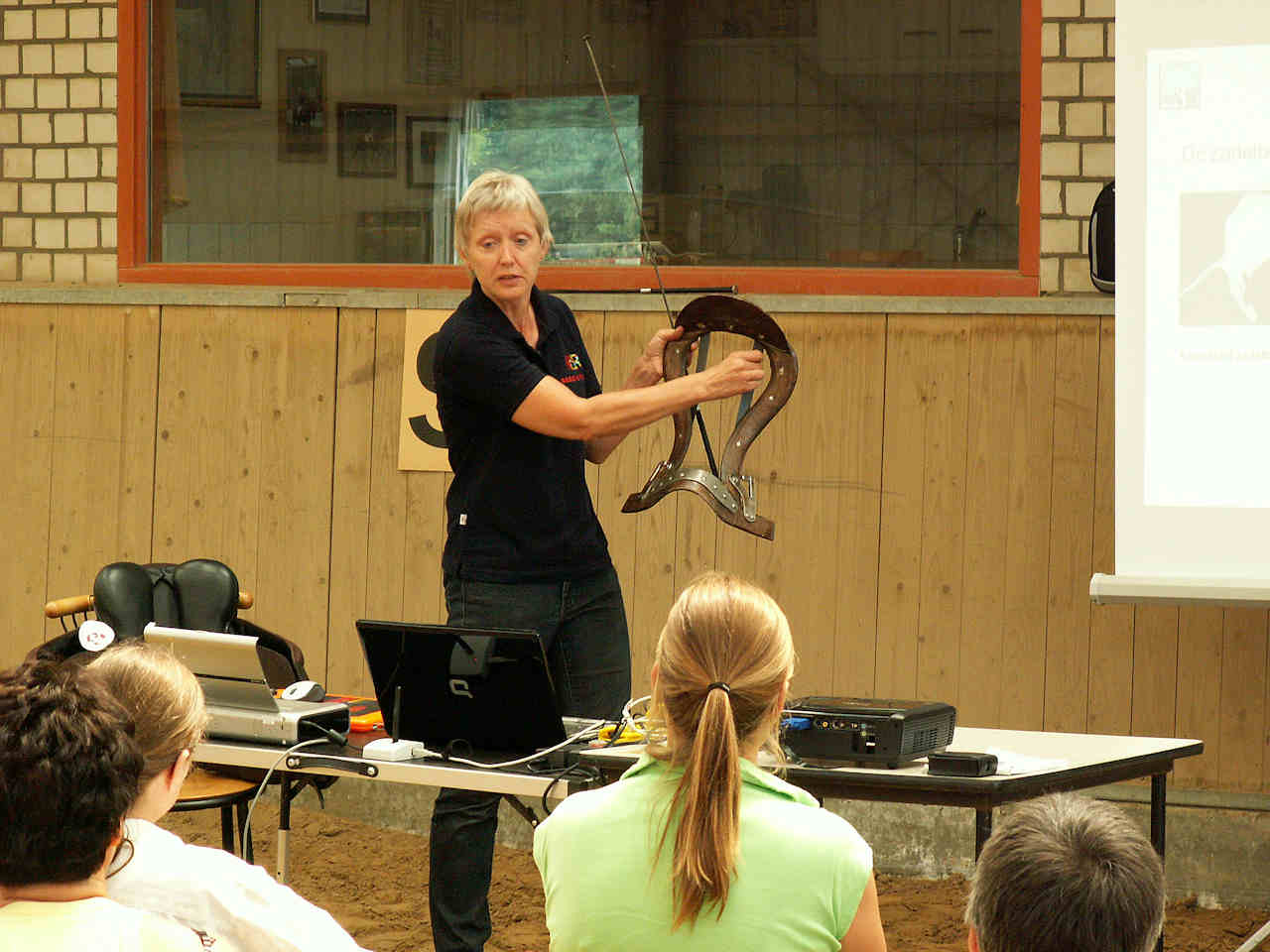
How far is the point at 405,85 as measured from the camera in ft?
18.1

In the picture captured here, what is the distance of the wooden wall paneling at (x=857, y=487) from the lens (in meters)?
4.93

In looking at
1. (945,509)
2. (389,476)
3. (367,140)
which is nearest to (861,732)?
(945,509)

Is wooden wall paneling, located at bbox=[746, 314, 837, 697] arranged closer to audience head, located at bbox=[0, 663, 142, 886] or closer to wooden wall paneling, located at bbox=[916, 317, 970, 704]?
wooden wall paneling, located at bbox=[916, 317, 970, 704]

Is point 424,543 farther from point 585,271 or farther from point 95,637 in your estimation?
point 95,637

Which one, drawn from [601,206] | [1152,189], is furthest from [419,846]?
[1152,189]

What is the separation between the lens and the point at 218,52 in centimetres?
571

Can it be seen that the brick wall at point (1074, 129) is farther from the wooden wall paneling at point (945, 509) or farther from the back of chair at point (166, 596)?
the back of chair at point (166, 596)

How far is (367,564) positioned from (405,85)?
1661mm

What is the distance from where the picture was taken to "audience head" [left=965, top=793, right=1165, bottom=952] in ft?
4.93

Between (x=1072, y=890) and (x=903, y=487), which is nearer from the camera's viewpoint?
(x=1072, y=890)

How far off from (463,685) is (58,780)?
143 centimetres

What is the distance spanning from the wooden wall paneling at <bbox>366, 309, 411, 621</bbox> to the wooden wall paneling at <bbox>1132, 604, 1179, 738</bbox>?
7.56 ft

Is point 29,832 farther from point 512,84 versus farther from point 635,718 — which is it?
point 512,84

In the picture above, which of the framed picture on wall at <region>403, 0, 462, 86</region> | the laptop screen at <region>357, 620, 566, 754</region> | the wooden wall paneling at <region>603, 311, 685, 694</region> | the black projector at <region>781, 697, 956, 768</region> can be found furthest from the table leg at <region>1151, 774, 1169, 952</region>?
the framed picture on wall at <region>403, 0, 462, 86</region>
